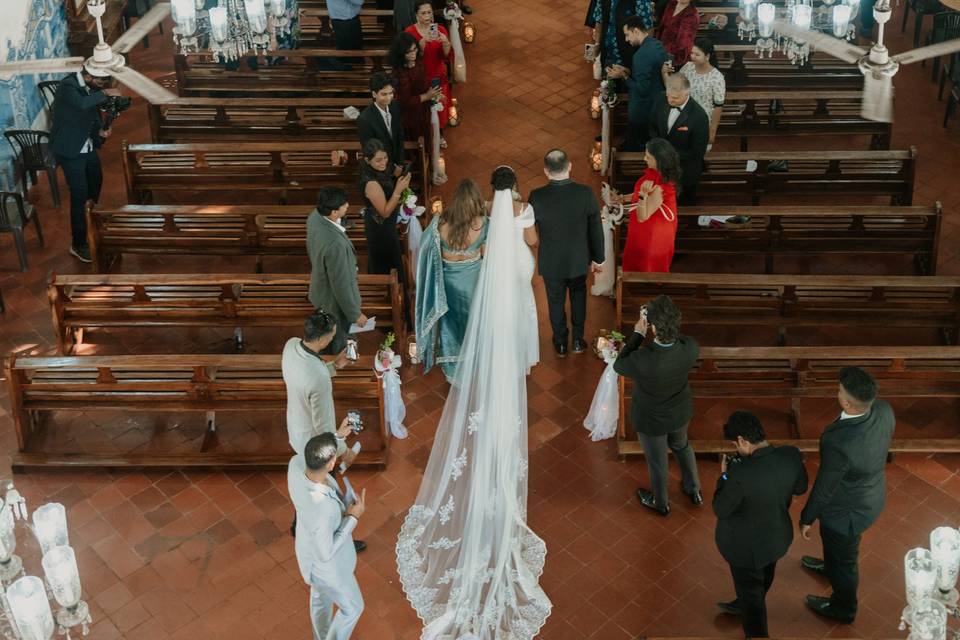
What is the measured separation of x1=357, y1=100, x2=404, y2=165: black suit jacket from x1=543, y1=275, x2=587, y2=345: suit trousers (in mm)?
1646

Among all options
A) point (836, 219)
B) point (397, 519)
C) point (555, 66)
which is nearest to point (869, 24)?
point (555, 66)

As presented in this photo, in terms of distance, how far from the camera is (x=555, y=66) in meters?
13.4

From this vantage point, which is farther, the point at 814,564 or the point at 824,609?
the point at 814,564

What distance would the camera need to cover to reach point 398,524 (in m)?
8.04

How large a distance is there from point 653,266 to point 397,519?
8.38ft

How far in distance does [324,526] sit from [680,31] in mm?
5988

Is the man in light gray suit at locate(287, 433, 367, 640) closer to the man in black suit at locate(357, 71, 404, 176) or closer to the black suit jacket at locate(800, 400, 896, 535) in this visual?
the black suit jacket at locate(800, 400, 896, 535)

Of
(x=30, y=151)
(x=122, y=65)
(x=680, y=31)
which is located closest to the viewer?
(x=122, y=65)

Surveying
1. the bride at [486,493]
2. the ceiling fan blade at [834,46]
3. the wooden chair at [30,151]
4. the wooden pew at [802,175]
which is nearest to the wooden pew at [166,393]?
the bride at [486,493]

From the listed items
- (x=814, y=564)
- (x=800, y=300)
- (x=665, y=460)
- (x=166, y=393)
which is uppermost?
(x=800, y=300)

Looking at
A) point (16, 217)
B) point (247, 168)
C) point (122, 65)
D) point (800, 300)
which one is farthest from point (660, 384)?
point (16, 217)

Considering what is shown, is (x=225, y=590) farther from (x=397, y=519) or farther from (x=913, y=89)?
(x=913, y=89)

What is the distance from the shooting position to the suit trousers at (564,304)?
8.99 metres

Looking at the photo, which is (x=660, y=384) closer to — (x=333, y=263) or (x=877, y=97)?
(x=877, y=97)
